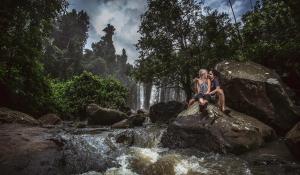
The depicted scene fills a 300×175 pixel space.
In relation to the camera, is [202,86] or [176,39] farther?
[176,39]

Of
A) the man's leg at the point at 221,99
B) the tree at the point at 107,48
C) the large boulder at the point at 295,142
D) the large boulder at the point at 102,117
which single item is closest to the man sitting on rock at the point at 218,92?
the man's leg at the point at 221,99

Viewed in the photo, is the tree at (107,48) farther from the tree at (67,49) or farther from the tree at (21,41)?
the tree at (21,41)

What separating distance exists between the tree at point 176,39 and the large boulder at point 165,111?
1.85m

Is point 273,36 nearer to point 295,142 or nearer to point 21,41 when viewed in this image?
point 295,142

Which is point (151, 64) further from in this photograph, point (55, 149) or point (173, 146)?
point (55, 149)

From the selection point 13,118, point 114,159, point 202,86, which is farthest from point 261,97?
point 13,118

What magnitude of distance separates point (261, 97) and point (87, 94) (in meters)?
16.2

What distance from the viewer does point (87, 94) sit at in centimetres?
2436

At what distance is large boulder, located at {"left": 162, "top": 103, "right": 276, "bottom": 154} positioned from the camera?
9.07 m

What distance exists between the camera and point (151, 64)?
2034 centimetres

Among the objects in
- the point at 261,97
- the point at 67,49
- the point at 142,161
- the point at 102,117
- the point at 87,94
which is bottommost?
the point at 142,161

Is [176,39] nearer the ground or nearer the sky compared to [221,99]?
nearer the sky

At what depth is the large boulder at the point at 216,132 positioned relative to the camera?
29.8 ft

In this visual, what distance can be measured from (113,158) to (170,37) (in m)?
13.5
